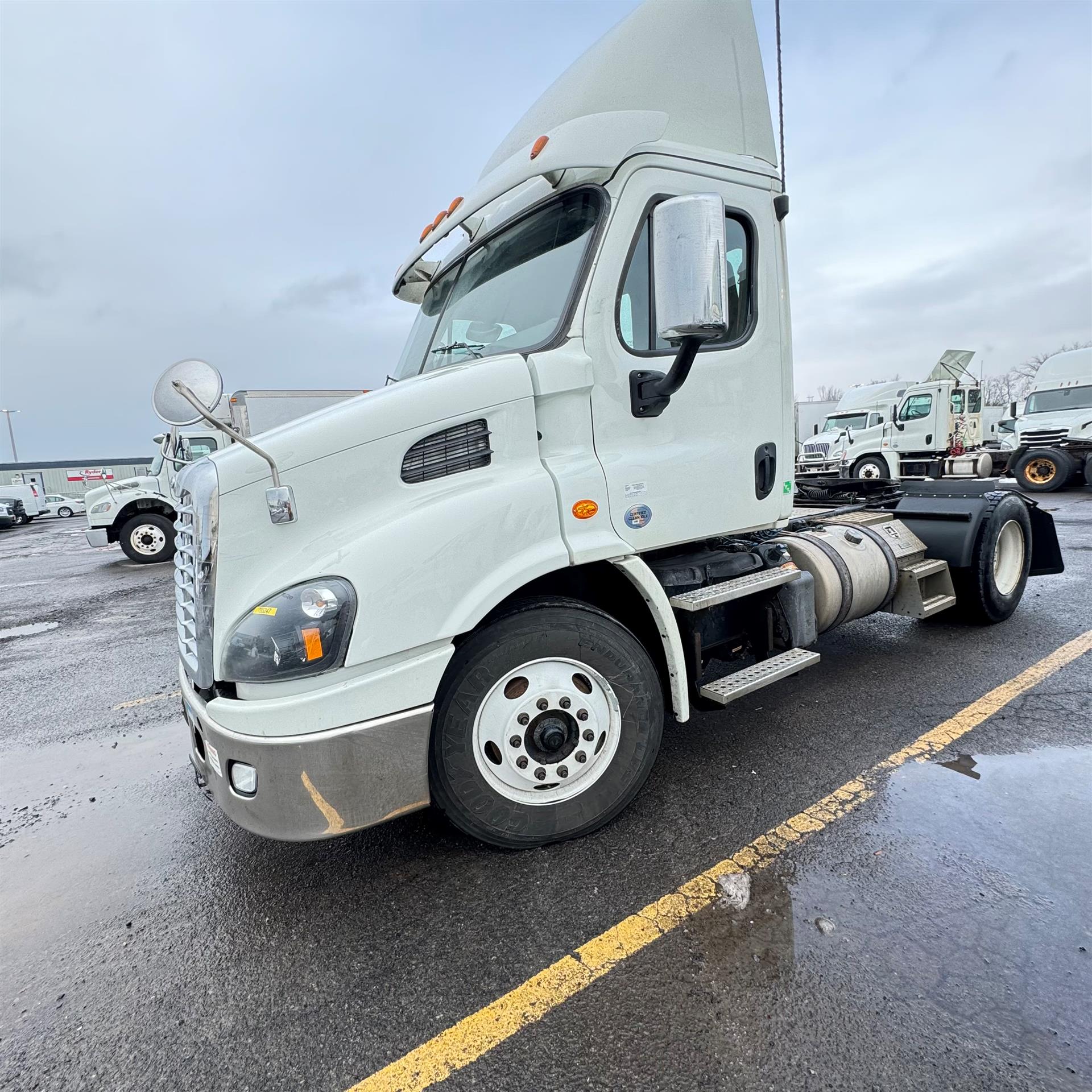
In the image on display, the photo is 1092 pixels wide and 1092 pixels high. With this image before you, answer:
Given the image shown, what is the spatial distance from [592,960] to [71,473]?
65.3 m

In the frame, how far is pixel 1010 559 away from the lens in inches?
227

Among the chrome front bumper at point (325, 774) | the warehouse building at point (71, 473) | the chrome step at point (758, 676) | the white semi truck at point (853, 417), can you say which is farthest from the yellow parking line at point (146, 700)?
the warehouse building at point (71, 473)

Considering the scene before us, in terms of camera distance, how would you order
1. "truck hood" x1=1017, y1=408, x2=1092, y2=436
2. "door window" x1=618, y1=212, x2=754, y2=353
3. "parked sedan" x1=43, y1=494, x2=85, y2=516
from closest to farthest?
"door window" x1=618, y1=212, x2=754, y2=353 → "truck hood" x1=1017, y1=408, x2=1092, y2=436 → "parked sedan" x1=43, y1=494, x2=85, y2=516

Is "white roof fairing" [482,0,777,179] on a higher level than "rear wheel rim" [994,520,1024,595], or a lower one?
higher

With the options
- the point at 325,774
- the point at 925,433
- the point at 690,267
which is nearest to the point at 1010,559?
the point at 690,267

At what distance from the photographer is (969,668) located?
4621 mm

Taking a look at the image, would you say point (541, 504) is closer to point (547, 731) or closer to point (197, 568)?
point (547, 731)

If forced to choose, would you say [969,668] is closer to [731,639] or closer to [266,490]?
[731,639]

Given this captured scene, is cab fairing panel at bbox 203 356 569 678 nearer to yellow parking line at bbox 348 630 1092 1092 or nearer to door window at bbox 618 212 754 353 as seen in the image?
door window at bbox 618 212 754 353

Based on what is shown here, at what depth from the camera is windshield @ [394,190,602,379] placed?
9.32ft

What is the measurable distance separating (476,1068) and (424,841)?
115cm

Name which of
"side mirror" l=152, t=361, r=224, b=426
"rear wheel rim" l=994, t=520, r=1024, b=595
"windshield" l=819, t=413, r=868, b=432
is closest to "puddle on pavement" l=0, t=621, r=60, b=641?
"side mirror" l=152, t=361, r=224, b=426

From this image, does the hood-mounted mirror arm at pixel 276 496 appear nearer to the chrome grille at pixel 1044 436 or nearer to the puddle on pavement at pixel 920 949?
the puddle on pavement at pixel 920 949

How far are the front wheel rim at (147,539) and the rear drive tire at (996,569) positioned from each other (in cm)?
1322
